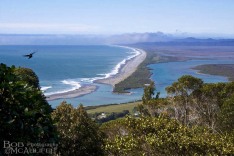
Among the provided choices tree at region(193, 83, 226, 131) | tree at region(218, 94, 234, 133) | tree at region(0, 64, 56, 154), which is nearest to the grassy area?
tree at region(193, 83, 226, 131)

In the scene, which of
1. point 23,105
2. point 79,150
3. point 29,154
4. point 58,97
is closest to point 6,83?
point 23,105

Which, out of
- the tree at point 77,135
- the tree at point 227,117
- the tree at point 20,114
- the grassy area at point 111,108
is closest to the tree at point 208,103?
the tree at point 227,117

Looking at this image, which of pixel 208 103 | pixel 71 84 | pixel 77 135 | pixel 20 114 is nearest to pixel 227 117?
pixel 208 103

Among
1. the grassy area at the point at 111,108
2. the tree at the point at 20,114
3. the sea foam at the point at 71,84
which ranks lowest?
the grassy area at the point at 111,108

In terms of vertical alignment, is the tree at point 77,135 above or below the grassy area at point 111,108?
above

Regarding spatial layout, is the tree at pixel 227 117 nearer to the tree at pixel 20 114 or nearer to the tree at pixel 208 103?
the tree at pixel 208 103

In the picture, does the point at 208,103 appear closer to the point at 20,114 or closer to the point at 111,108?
the point at 20,114

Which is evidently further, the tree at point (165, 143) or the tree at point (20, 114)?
the tree at point (165, 143)

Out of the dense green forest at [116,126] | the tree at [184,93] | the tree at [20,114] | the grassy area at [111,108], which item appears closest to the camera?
the tree at [20,114]
